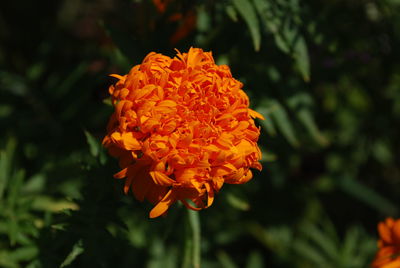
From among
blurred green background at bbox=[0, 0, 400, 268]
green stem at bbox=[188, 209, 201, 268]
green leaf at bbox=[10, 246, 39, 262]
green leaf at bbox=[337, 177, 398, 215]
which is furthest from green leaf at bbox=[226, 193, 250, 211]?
green leaf at bbox=[337, 177, 398, 215]

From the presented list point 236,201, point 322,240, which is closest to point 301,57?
point 236,201

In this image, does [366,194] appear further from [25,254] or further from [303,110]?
[25,254]

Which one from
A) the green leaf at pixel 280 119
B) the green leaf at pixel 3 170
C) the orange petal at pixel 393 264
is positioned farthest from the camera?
the green leaf at pixel 280 119

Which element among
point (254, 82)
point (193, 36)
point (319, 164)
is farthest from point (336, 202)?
point (193, 36)

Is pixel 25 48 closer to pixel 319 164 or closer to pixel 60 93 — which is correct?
pixel 60 93

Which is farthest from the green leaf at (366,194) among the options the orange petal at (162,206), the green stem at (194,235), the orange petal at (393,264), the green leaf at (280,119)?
the orange petal at (162,206)

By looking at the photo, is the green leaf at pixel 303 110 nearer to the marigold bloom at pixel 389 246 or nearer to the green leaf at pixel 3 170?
the marigold bloom at pixel 389 246
